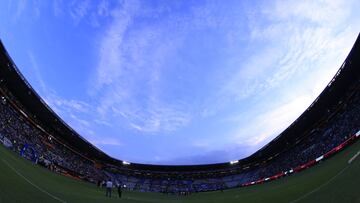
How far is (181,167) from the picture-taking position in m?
80.4

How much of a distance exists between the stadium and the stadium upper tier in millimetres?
126

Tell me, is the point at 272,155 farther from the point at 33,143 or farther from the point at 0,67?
the point at 0,67

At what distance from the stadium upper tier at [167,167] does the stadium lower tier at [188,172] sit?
13.0 inches

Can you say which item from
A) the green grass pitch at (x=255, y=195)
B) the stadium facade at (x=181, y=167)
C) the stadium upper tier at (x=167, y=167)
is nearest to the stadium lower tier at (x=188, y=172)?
the stadium facade at (x=181, y=167)

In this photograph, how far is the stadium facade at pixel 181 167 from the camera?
35.7 meters

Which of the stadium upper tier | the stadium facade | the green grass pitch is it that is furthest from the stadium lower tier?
the green grass pitch

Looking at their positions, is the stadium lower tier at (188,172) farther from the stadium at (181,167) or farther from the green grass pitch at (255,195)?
the green grass pitch at (255,195)

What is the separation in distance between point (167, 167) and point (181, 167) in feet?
13.3

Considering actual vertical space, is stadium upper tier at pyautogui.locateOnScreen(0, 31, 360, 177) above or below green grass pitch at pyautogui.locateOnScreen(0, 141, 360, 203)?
above

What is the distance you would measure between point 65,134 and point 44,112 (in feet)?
33.5

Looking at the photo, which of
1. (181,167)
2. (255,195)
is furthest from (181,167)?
(255,195)

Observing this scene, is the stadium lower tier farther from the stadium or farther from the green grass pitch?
the green grass pitch

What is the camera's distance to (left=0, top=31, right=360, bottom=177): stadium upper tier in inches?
1487

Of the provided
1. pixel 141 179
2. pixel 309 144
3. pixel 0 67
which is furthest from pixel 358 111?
pixel 141 179
